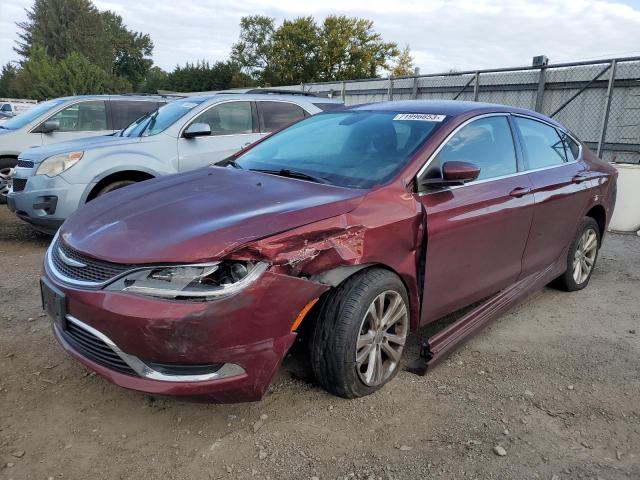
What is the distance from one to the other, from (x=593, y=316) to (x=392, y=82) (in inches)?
478

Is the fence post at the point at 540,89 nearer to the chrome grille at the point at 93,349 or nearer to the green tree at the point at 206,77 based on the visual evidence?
the chrome grille at the point at 93,349

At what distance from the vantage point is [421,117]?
3389 mm

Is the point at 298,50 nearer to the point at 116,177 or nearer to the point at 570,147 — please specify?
the point at 116,177

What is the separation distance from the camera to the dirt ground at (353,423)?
2273 mm

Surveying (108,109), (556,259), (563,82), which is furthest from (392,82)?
(556,259)

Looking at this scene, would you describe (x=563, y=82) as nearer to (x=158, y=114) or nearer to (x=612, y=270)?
(x=612, y=270)

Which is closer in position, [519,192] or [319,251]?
[319,251]

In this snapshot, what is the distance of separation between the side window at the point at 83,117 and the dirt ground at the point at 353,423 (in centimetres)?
507

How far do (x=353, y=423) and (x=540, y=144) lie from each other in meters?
2.72

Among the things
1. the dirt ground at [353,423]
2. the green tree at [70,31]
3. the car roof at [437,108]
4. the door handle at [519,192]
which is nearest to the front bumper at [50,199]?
the dirt ground at [353,423]

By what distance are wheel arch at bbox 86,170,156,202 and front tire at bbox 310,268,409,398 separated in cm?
399

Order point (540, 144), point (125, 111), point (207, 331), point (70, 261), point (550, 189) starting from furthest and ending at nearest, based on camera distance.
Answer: point (125, 111) < point (540, 144) < point (550, 189) < point (70, 261) < point (207, 331)

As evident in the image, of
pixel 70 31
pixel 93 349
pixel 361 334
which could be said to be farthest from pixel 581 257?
pixel 70 31

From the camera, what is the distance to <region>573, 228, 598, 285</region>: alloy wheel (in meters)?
4.58
